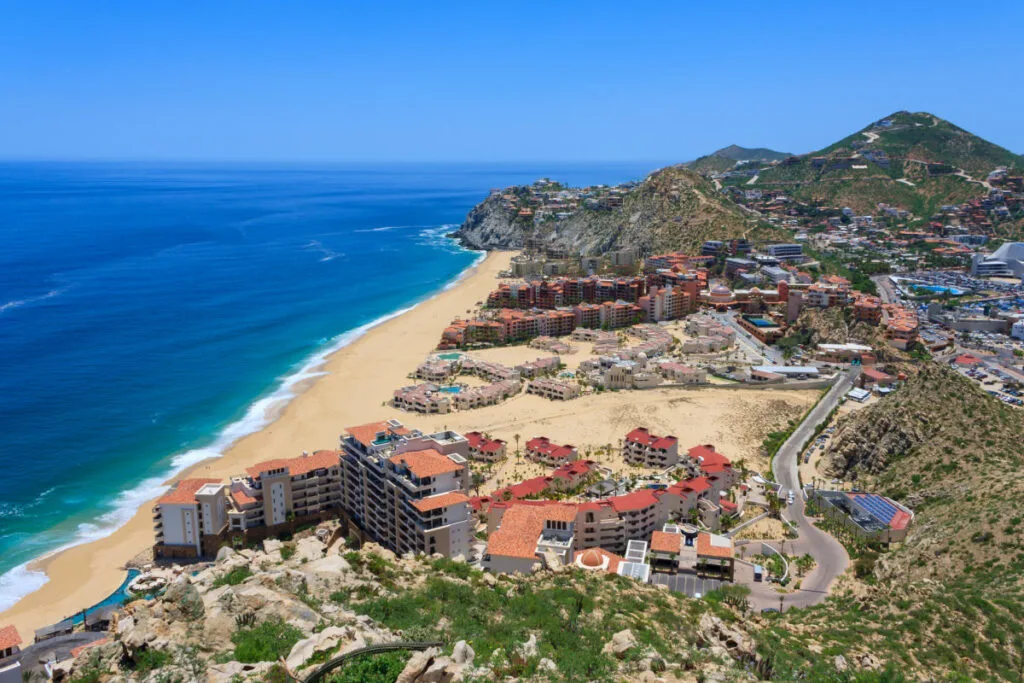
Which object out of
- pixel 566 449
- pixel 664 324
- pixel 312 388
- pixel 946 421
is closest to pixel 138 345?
pixel 312 388

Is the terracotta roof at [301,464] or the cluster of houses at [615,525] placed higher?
the terracotta roof at [301,464]

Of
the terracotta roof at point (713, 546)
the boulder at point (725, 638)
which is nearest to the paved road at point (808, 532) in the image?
the terracotta roof at point (713, 546)

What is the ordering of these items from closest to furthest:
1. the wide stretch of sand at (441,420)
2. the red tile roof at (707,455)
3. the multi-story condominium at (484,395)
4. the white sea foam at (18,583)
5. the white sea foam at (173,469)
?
the white sea foam at (18,583), the white sea foam at (173,469), the wide stretch of sand at (441,420), the red tile roof at (707,455), the multi-story condominium at (484,395)

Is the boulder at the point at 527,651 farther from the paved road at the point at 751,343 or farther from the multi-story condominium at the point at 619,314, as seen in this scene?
the multi-story condominium at the point at 619,314

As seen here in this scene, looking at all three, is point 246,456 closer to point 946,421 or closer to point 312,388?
point 312,388

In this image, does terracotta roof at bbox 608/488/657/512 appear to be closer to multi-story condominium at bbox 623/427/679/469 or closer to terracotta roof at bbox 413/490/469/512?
terracotta roof at bbox 413/490/469/512

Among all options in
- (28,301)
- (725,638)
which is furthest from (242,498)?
(28,301)

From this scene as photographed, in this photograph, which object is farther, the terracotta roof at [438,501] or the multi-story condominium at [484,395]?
the multi-story condominium at [484,395]
